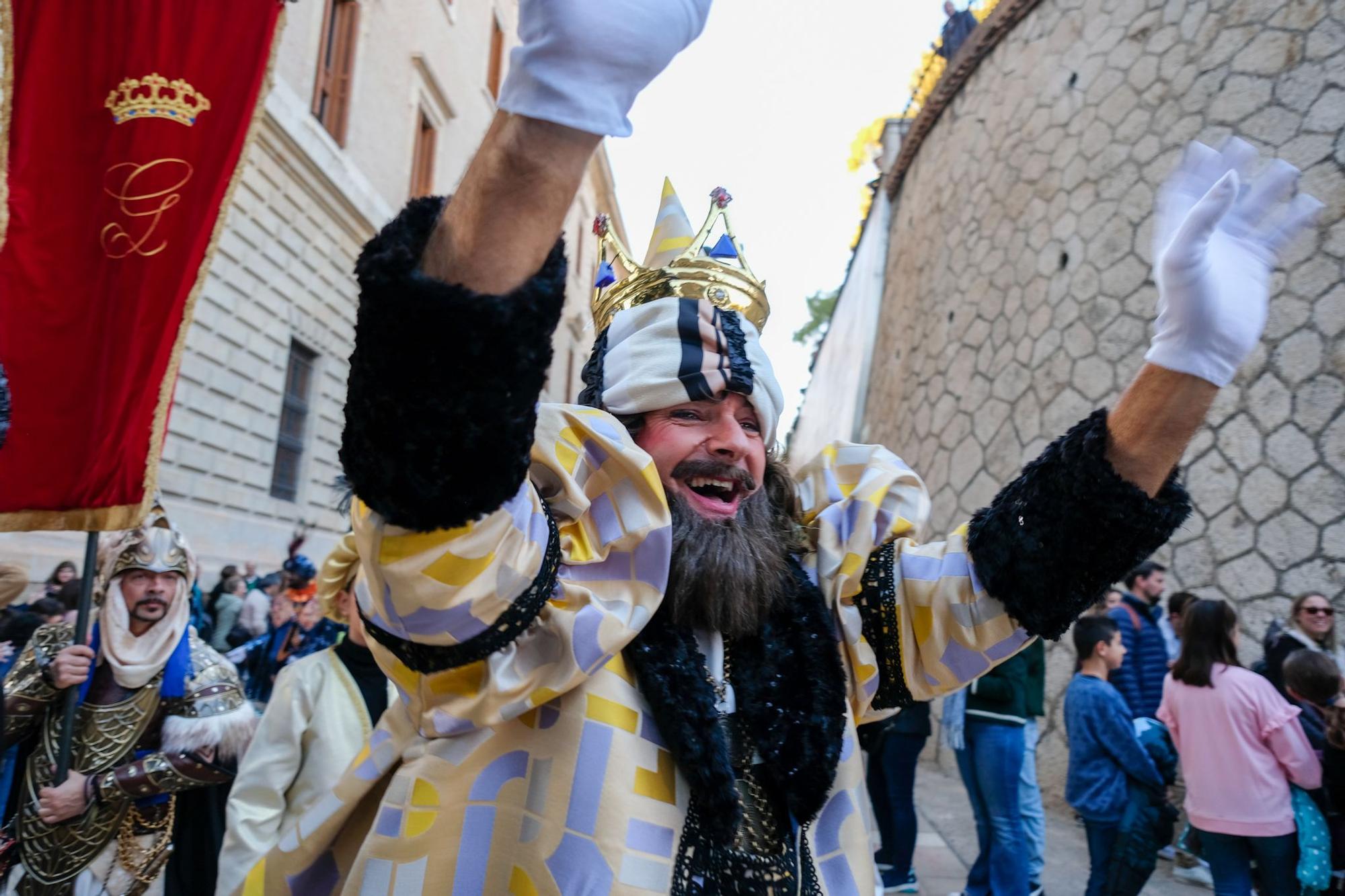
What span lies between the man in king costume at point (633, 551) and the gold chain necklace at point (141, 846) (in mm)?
2122

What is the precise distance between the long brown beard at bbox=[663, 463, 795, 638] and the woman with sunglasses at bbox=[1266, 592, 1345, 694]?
409cm

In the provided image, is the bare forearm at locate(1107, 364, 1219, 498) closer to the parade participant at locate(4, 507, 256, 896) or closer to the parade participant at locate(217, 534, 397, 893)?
the parade participant at locate(217, 534, 397, 893)

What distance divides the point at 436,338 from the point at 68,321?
7.82 ft

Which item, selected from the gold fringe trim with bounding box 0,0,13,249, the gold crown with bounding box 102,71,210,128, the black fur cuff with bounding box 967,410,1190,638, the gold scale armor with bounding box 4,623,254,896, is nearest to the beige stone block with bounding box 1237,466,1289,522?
the black fur cuff with bounding box 967,410,1190,638

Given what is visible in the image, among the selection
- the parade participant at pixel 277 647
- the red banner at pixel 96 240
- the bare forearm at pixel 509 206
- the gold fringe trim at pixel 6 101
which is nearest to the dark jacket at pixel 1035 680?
the parade participant at pixel 277 647

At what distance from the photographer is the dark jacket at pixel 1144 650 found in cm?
527

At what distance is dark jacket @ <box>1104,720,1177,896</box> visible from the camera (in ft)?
12.7

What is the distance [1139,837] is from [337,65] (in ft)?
41.8

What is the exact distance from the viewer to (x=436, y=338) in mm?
978

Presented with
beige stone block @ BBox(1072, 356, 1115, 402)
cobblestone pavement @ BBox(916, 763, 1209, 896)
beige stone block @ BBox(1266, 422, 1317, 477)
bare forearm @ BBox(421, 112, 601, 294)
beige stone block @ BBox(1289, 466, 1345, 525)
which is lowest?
cobblestone pavement @ BBox(916, 763, 1209, 896)

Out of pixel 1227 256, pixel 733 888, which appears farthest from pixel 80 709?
pixel 1227 256

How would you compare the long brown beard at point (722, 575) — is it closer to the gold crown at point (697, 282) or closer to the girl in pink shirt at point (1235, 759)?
the gold crown at point (697, 282)

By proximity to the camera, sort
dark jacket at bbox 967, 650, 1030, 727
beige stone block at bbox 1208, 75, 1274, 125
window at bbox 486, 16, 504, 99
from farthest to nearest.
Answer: window at bbox 486, 16, 504, 99, beige stone block at bbox 1208, 75, 1274, 125, dark jacket at bbox 967, 650, 1030, 727

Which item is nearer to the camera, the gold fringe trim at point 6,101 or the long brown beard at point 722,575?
the long brown beard at point 722,575
